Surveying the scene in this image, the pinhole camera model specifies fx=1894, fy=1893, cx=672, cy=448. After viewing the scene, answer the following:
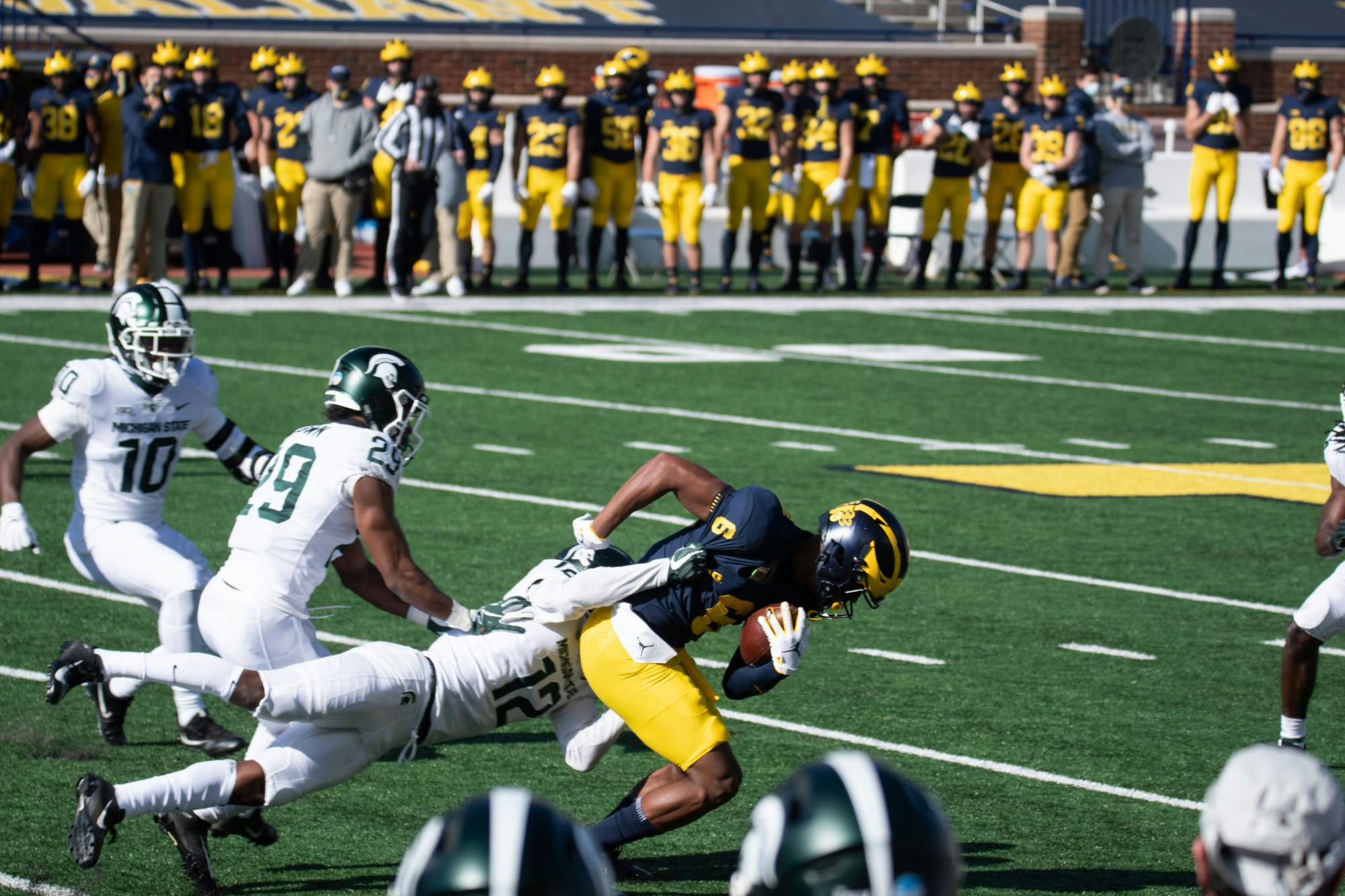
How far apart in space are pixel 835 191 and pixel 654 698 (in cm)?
1332

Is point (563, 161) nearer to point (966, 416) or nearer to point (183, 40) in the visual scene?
point (966, 416)

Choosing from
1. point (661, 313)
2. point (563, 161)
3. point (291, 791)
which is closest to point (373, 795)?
point (291, 791)

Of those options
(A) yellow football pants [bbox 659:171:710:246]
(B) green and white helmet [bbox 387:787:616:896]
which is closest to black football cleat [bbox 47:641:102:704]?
(B) green and white helmet [bbox 387:787:616:896]

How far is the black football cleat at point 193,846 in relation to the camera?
468 centimetres

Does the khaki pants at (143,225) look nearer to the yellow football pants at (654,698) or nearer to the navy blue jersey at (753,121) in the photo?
the navy blue jersey at (753,121)

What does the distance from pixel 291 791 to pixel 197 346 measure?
976cm

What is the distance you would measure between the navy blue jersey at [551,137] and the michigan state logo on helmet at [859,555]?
1318 centimetres

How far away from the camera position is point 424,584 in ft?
16.4

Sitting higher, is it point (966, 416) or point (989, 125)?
point (989, 125)

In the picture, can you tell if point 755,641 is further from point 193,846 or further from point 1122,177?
point 1122,177

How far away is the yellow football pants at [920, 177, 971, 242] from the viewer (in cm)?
1838

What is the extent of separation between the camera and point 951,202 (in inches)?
726

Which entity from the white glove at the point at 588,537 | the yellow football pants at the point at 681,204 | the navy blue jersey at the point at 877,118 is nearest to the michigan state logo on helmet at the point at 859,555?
the white glove at the point at 588,537

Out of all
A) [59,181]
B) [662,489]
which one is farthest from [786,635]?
[59,181]
